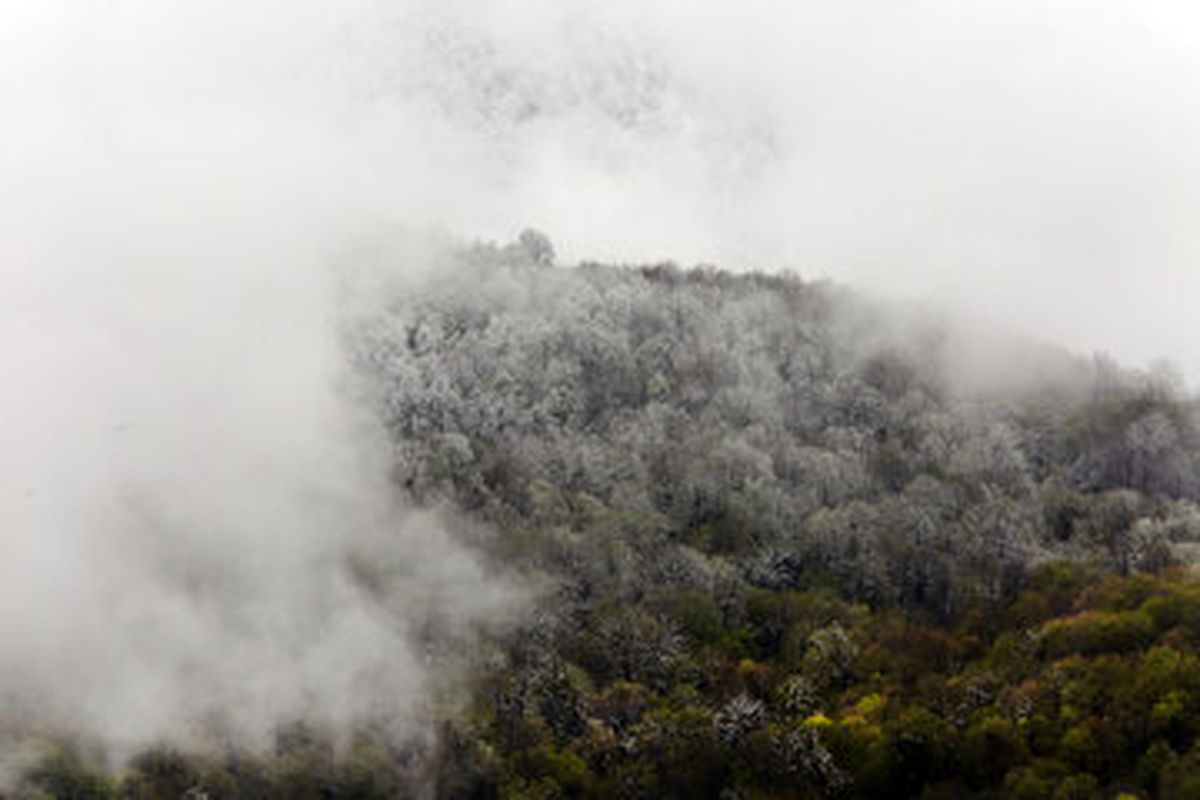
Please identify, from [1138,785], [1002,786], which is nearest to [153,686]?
[1002,786]

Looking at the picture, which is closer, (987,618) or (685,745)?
(685,745)

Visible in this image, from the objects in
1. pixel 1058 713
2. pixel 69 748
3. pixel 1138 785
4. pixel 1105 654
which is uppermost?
pixel 69 748

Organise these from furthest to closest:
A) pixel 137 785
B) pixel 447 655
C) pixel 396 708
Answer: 1. pixel 447 655
2. pixel 396 708
3. pixel 137 785

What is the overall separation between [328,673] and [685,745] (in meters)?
60.4

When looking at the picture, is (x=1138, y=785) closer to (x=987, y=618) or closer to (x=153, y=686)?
(x=987, y=618)

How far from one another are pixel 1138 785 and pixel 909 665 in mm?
46367

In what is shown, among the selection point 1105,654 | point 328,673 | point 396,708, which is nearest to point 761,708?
point 1105,654

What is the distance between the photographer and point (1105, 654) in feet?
490

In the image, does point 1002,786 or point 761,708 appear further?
point 761,708

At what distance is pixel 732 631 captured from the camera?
19212cm

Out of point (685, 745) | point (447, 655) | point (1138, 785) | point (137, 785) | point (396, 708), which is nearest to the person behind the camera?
point (1138, 785)

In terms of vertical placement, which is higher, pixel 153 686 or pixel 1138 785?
pixel 153 686

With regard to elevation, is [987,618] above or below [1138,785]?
above

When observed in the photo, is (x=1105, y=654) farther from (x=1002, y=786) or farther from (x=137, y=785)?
(x=137, y=785)
